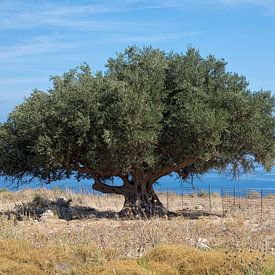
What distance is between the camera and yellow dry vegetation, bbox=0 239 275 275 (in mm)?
9781

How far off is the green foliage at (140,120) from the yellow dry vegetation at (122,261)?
993 cm

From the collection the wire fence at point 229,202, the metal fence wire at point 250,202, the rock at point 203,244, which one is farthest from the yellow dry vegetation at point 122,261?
the metal fence wire at point 250,202

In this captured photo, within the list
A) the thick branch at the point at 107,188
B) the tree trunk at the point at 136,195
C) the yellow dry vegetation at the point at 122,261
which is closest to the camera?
the yellow dry vegetation at the point at 122,261

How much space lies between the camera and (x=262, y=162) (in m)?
24.7

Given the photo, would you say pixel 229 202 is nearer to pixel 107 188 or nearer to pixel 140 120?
pixel 107 188

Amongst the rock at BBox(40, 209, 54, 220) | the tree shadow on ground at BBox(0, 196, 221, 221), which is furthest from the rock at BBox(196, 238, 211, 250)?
the rock at BBox(40, 209, 54, 220)

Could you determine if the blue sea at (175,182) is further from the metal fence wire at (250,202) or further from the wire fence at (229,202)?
the metal fence wire at (250,202)

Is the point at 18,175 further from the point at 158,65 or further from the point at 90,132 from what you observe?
the point at 158,65

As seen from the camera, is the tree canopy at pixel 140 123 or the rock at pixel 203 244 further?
the tree canopy at pixel 140 123

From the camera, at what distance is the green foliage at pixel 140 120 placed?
21.6 meters

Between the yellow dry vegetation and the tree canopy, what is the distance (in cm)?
998

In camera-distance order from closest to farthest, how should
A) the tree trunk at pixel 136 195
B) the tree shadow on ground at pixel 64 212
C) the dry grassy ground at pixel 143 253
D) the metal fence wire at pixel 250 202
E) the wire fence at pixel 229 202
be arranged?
the dry grassy ground at pixel 143 253 → the tree shadow on ground at pixel 64 212 → the tree trunk at pixel 136 195 → the wire fence at pixel 229 202 → the metal fence wire at pixel 250 202

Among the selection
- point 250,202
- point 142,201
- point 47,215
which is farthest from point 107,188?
point 250,202

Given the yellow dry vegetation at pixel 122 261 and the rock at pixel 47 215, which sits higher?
the yellow dry vegetation at pixel 122 261
